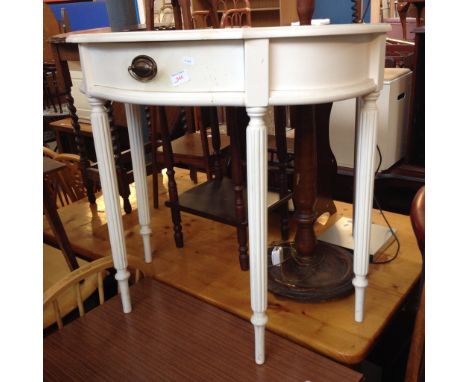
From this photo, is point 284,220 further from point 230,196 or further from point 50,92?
point 50,92

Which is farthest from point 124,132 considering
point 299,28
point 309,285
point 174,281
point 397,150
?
point 299,28

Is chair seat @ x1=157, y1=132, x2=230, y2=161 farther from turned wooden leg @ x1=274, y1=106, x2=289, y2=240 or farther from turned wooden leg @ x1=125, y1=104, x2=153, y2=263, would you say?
turned wooden leg @ x1=125, y1=104, x2=153, y2=263

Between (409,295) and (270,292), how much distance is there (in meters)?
0.38

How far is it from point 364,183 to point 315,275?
343 millimetres

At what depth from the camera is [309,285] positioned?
112 cm

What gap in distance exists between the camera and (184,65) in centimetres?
78

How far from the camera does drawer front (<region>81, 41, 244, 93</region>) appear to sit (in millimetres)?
748

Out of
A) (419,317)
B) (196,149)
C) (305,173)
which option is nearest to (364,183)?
(305,173)

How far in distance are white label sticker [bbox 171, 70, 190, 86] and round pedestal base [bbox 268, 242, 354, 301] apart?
598mm

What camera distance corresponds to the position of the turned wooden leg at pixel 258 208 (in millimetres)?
768

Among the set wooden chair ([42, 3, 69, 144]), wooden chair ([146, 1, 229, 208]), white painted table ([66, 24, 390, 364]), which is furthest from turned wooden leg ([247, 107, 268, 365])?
wooden chair ([42, 3, 69, 144])

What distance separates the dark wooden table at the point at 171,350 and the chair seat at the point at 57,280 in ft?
0.19
